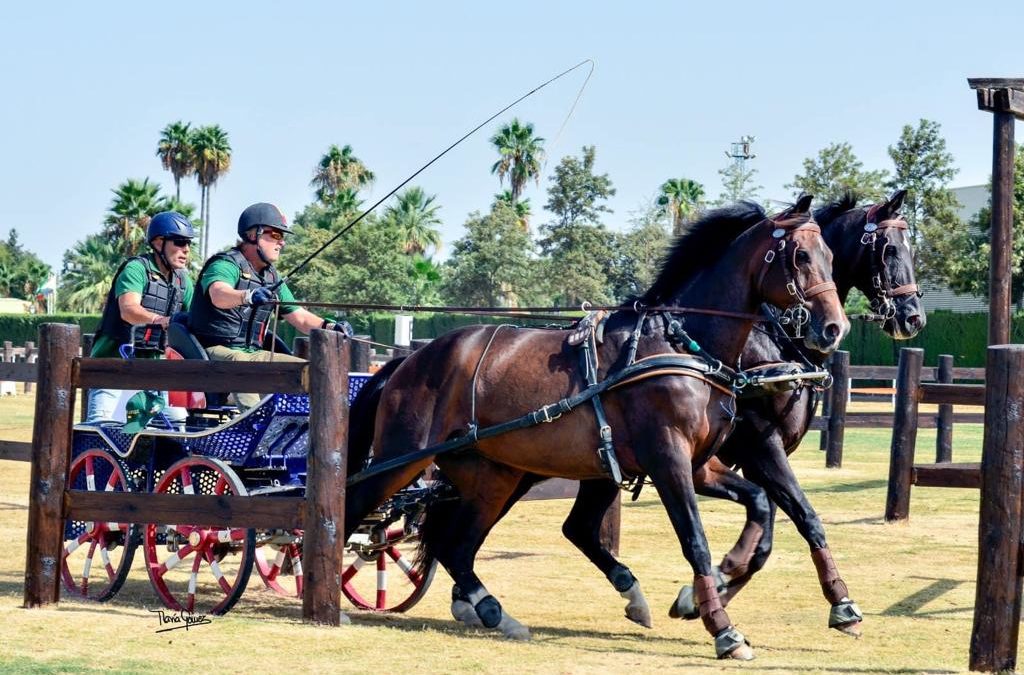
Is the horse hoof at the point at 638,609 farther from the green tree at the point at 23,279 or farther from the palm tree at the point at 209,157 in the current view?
the green tree at the point at 23,279

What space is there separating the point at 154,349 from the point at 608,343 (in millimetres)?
3073

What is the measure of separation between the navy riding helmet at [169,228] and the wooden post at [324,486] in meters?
2.14

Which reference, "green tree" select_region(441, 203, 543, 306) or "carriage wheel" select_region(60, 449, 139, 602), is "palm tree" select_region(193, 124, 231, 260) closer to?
"green tree" select_region(441, 203, 543, 306)

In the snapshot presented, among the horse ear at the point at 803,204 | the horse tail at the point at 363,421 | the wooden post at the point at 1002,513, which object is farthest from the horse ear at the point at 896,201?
the horse tail at the point at 363,421

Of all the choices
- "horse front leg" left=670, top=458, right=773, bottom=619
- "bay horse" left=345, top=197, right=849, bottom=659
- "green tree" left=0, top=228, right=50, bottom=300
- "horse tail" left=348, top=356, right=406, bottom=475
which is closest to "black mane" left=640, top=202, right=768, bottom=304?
"bay horse" left=345, top=197, right=849, bottom=659

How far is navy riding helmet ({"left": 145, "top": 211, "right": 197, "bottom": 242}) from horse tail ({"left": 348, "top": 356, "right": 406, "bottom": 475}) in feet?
5.55

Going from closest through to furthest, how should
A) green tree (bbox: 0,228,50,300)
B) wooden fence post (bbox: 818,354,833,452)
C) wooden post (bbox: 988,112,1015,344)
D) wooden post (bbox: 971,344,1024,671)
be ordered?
wooden post (bbox: 971,344,1024,671), wooden post (bbox: 988,112,1015,344), wooden fence post (bbox: 818,354,833,452), green tree (bbox: 0,228,50,300)

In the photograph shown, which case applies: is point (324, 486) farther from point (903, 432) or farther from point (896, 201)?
point (903, 432)

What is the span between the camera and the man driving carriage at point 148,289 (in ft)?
28.9

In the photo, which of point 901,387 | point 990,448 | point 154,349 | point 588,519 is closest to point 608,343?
point 588,519

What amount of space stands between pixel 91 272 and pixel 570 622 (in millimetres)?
60049

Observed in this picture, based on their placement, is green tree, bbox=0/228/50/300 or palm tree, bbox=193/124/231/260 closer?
palm tree, bbox=193/124/231/260

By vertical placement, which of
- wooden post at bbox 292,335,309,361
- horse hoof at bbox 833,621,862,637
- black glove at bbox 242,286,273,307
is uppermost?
black glove at bbox 242,286,273,307

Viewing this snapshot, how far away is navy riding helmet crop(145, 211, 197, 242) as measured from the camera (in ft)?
29.1
